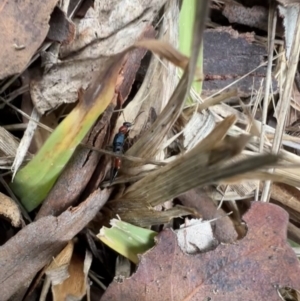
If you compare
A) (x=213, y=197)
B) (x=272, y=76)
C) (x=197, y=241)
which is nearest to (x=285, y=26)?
(x=272, y=76)

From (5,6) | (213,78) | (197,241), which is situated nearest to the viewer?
(5,6)

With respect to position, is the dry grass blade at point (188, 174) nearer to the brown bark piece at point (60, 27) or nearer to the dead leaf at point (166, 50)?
the dead leaf at point (166, 50)

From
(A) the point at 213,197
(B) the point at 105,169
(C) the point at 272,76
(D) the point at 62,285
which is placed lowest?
(D) the point at 62,285

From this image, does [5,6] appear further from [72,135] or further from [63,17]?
[72,135]

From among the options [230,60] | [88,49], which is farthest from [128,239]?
[230,60]

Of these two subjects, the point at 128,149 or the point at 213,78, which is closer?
the point at 128,149

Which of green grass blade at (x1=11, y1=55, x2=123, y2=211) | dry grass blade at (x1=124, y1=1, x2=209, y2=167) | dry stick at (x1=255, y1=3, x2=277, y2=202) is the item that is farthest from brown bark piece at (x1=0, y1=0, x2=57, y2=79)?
dry stick at (x1=255, y1=3, x2=277, y2=202)
